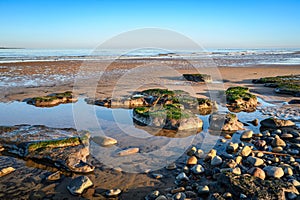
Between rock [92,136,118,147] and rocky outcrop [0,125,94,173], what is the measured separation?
30cm

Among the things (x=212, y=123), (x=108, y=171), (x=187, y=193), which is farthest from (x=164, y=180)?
(x=212, y=123)

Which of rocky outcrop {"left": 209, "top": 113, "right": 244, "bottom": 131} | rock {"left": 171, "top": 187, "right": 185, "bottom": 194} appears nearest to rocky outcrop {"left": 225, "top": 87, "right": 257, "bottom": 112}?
rocky outcrop {"left": 209, "top": 113, "right": 244, "bottom": 131}

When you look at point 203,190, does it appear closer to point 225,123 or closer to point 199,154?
point 199,154

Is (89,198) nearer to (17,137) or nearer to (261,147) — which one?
(17,137)

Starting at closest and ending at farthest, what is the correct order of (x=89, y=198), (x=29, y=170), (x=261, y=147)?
(x=89, y=198) → (x=29, y=170) → (x=261, y=147)

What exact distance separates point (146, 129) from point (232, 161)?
11.7 feet

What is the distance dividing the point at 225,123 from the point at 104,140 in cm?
410

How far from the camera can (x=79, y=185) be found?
205 inches

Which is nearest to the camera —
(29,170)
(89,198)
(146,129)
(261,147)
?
(89,198)

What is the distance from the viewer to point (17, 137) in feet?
24.4

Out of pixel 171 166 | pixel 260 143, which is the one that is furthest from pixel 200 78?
pixel 171 166

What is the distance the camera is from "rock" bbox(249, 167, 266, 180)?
216 inches

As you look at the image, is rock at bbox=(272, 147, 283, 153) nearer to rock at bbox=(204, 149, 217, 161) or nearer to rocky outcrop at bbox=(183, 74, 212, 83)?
rock at bbox=(204, 149, 217, 161)

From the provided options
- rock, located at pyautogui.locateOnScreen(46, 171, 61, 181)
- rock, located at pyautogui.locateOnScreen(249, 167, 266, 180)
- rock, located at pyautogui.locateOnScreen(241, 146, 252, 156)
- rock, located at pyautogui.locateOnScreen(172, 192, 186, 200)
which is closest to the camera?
rock, located at pyautogui.locateOnScreen(172, 192, 186, 200)
